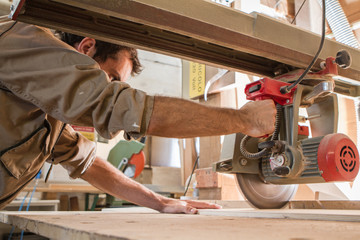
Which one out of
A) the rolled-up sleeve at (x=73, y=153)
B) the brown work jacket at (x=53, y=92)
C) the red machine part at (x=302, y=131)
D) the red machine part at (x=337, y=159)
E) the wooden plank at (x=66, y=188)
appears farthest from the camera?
the wooden plank at (x=66, y=188)

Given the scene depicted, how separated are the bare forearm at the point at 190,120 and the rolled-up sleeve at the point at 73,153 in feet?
2.57

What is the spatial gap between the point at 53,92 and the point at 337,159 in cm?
103

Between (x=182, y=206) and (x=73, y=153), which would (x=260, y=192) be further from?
(x=73, y=153)

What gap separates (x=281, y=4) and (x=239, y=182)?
1.45m

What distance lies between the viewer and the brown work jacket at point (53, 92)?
907 mm

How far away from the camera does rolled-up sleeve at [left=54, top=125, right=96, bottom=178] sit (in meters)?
1.58

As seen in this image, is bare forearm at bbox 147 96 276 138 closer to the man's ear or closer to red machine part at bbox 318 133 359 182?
red machine part at bbox 318 133 359 182

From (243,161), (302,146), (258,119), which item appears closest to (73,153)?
(243,161)

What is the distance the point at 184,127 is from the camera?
0.98 metres

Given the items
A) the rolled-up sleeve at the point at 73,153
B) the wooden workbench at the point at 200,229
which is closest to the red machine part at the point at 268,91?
the wooden workbench at the point at 200,229

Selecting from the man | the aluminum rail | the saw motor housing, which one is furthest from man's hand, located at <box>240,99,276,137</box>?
the aluminum rail

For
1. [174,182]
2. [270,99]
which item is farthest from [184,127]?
[174,182]

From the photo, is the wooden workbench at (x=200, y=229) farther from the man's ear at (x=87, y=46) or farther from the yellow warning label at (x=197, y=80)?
the yellow warning label at (x=197, y=80)

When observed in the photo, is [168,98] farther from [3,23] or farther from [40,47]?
[3,23]
